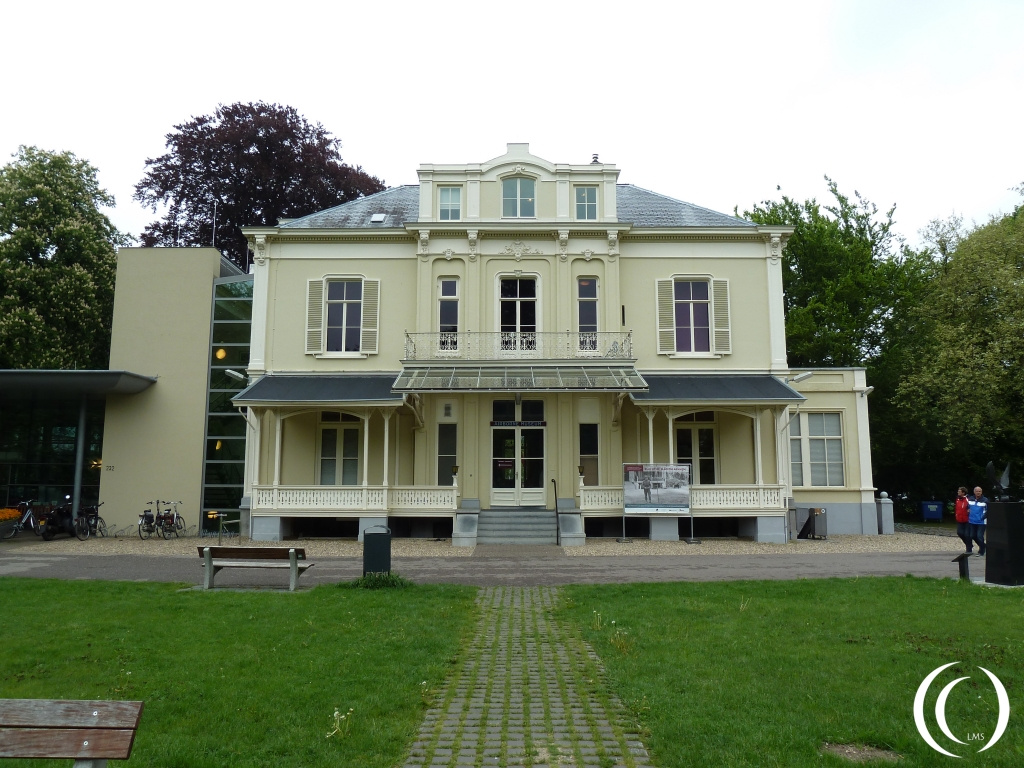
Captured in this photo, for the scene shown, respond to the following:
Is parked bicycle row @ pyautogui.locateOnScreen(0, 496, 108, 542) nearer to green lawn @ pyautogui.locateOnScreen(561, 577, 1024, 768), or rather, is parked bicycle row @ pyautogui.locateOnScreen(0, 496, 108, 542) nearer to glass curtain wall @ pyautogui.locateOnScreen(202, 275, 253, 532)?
glass curtain wall @ pyautogui.locateOnScreen(202, 275, 253, 532)

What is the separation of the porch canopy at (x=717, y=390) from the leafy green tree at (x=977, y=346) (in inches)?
313

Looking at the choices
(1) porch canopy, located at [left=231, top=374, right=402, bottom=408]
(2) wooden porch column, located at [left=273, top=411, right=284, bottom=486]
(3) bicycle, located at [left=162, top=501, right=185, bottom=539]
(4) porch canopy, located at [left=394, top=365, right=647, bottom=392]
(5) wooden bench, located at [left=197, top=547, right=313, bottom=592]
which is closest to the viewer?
(5) wooden bench, located at [left=197, top=547, right=313, bottom=592]

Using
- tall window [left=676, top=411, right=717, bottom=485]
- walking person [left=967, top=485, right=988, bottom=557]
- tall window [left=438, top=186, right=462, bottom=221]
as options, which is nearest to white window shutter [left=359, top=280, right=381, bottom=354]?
tall window [left=438, top=186, right=462, bottom=221]

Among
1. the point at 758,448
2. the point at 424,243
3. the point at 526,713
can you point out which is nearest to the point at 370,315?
the point at 424,243

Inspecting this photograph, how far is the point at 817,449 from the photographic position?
23.7 meters

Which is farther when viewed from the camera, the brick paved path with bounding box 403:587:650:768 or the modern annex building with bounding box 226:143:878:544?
the modern annex building with bounding box 226:143:878:544

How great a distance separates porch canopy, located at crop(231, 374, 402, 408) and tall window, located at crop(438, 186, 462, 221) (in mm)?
5028

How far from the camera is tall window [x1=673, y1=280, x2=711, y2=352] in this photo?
75.3 feet

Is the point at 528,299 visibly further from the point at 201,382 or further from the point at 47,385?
the point at 47,385

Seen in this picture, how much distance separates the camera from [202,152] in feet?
104

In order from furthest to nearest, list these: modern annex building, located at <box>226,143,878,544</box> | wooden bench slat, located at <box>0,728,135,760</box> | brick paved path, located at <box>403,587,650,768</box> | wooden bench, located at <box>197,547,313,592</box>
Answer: modern annex building, located at <box>226,143,878,544</box>
wooden bench, located at <box>197,547,313,592</box>
brick paved path, located at <box>403,587,650,768</box>
wooden bench slat, located at <box>0,728,135,760</box>

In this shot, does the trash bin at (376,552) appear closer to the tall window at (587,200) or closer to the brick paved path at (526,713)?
the brick paved path at (526,713)

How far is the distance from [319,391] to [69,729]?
18.6 meters

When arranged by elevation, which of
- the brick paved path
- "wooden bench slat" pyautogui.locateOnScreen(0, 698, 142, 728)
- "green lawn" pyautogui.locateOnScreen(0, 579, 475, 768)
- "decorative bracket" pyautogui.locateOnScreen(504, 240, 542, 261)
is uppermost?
"decorative bracket" pyautogui.locateOnScreen(504, 240, 542, 261)
